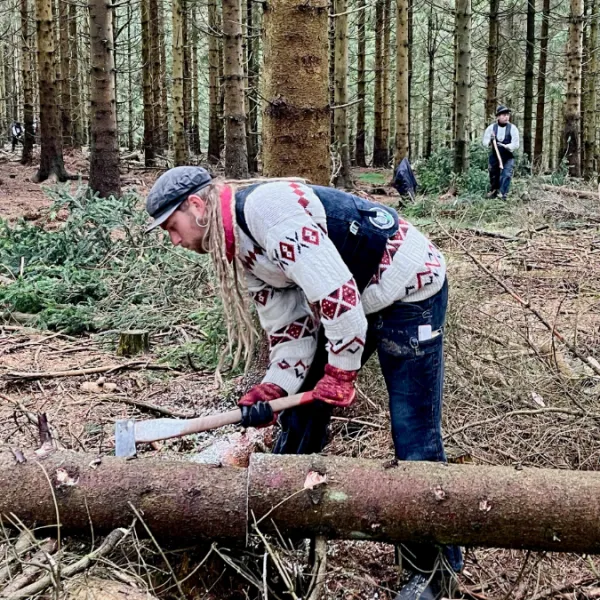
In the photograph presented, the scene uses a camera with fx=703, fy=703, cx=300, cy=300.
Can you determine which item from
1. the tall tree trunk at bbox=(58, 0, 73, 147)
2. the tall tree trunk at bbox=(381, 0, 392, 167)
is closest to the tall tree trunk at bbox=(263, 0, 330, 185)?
the tall tree trunk at bbox=(381, 0, 392, 167)

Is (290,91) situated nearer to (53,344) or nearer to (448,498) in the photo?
(448,498)

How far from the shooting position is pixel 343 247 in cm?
222

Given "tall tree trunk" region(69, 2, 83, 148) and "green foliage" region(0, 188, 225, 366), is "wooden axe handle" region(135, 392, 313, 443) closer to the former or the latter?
"green foliage" region(0, 188, 225, 366)

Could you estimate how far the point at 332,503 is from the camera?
83.7 inches

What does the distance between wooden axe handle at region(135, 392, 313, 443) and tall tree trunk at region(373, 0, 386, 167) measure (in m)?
16.7

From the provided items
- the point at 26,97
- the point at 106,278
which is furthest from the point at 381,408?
the point at 26,97

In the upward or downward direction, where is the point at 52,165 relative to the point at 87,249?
upward

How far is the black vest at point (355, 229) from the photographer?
7.23ft

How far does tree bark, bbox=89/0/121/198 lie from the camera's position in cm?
884

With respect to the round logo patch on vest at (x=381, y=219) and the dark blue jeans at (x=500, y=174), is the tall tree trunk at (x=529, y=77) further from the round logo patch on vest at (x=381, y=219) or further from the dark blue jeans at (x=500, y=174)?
the round logo patch on vest at (x=381, y=219)

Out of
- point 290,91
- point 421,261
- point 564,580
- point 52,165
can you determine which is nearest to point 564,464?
point 564,580

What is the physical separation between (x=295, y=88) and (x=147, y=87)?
43.5 ft

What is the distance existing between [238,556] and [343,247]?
3.45 ft

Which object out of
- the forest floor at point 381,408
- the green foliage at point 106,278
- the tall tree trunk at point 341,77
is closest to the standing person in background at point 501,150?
the tall tree trunk at point 341,77
